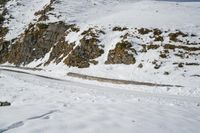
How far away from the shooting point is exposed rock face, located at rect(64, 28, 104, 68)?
35922 mm

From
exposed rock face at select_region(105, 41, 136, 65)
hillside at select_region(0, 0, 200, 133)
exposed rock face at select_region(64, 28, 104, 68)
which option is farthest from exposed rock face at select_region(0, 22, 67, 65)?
exposed rock face at select_region(105, 41, 136, 65)

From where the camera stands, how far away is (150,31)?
121 feet

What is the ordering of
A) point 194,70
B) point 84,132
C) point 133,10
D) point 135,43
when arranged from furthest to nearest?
1. point 133,10
2. point 135,43
3. point 194,70
4. point 84,132

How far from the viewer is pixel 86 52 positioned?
37.4m

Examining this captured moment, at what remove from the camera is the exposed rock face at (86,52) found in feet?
118

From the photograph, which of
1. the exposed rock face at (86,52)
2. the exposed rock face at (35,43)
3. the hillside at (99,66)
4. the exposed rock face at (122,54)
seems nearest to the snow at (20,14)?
the hillside at (99,66)

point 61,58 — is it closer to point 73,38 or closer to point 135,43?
point 73,38

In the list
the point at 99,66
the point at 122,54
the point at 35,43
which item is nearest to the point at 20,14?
the point at 35,43

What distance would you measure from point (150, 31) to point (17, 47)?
73.3ft

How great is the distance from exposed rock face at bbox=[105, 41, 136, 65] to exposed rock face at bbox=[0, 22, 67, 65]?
12.2 m

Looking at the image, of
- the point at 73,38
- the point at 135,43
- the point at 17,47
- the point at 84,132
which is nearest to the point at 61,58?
the point at 73,38

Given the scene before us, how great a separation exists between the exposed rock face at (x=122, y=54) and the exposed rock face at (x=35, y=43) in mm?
12239

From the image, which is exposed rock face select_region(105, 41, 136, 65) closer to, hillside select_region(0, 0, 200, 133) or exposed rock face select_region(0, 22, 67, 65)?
hillside select_region(0, 0, 200, 133)

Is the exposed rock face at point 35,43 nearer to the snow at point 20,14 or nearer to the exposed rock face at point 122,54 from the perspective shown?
the snow at point 20,14
